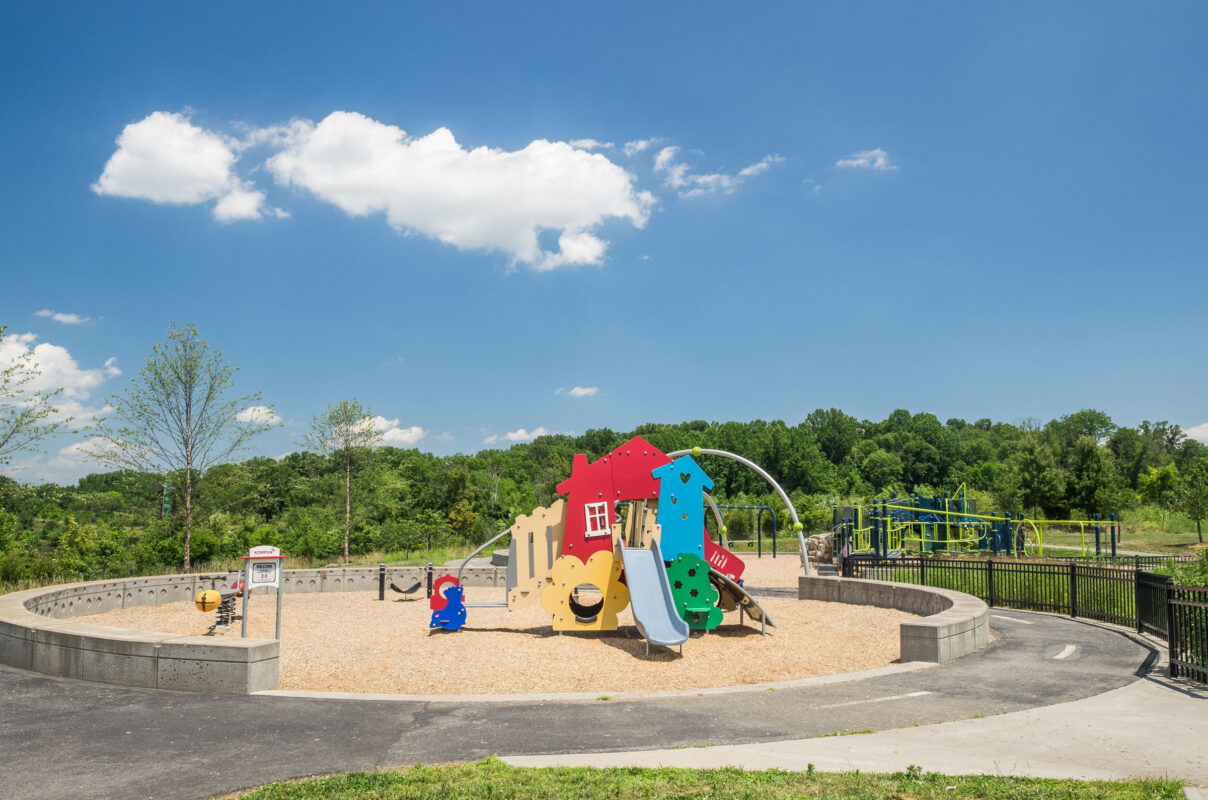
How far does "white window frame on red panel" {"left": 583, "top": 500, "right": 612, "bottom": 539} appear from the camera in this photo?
48.1 ft

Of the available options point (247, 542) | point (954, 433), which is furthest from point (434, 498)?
point (954, 433)

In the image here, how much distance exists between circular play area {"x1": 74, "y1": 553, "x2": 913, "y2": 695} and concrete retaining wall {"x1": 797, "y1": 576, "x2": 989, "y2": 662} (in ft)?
1.24

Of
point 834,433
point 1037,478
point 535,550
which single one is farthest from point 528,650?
point 834,433

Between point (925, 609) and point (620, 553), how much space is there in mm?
6486

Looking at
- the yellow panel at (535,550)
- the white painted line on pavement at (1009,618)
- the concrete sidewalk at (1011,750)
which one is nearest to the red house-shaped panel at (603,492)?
the yellow panel at (535,550)

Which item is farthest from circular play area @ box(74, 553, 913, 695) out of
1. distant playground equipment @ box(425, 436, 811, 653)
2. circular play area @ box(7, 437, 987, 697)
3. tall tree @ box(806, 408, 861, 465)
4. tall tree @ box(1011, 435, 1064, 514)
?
tall tree @ box(806, 408, 861, 465)

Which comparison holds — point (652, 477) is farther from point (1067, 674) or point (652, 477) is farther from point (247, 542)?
point (247, 542)

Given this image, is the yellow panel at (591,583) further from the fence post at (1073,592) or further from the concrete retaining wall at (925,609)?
the fence post at (1073,592)

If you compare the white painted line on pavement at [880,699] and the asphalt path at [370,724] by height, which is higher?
the asphalt path at [370,724]

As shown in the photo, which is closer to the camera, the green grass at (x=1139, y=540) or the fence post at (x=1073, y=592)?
the fence post at (x=1073, y=592)

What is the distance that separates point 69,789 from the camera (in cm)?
585

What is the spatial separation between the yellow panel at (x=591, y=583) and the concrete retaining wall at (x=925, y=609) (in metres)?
5.11

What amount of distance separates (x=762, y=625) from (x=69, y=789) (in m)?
11.1

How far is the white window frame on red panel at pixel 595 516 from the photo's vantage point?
14.7m
